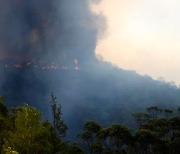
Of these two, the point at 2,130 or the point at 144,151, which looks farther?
the point at 144,151

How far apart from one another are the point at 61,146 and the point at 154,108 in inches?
2946

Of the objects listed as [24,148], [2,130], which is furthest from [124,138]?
[24,148]

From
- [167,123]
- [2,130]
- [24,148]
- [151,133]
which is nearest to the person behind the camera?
[24,148]

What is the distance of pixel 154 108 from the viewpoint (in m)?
162

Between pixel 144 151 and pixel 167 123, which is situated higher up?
pixel 167 123

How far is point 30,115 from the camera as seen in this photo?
5397 centimetres

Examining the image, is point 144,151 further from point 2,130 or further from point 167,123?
point 2,130

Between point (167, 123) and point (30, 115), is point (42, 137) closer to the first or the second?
point (30, 115)

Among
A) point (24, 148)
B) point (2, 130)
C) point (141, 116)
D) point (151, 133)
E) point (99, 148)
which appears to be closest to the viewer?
point (24, 148)

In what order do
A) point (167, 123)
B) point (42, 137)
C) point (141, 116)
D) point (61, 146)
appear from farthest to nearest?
1. point (141, 116)
2. point (167, 123)
3. point (61, 146)
4. point (42, 137)

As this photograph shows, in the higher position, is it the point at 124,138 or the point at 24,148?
the point at 124,138

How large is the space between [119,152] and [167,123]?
74.5ft

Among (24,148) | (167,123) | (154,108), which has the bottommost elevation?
(24,148)

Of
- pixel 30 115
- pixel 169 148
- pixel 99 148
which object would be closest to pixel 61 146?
pixel 99 148
